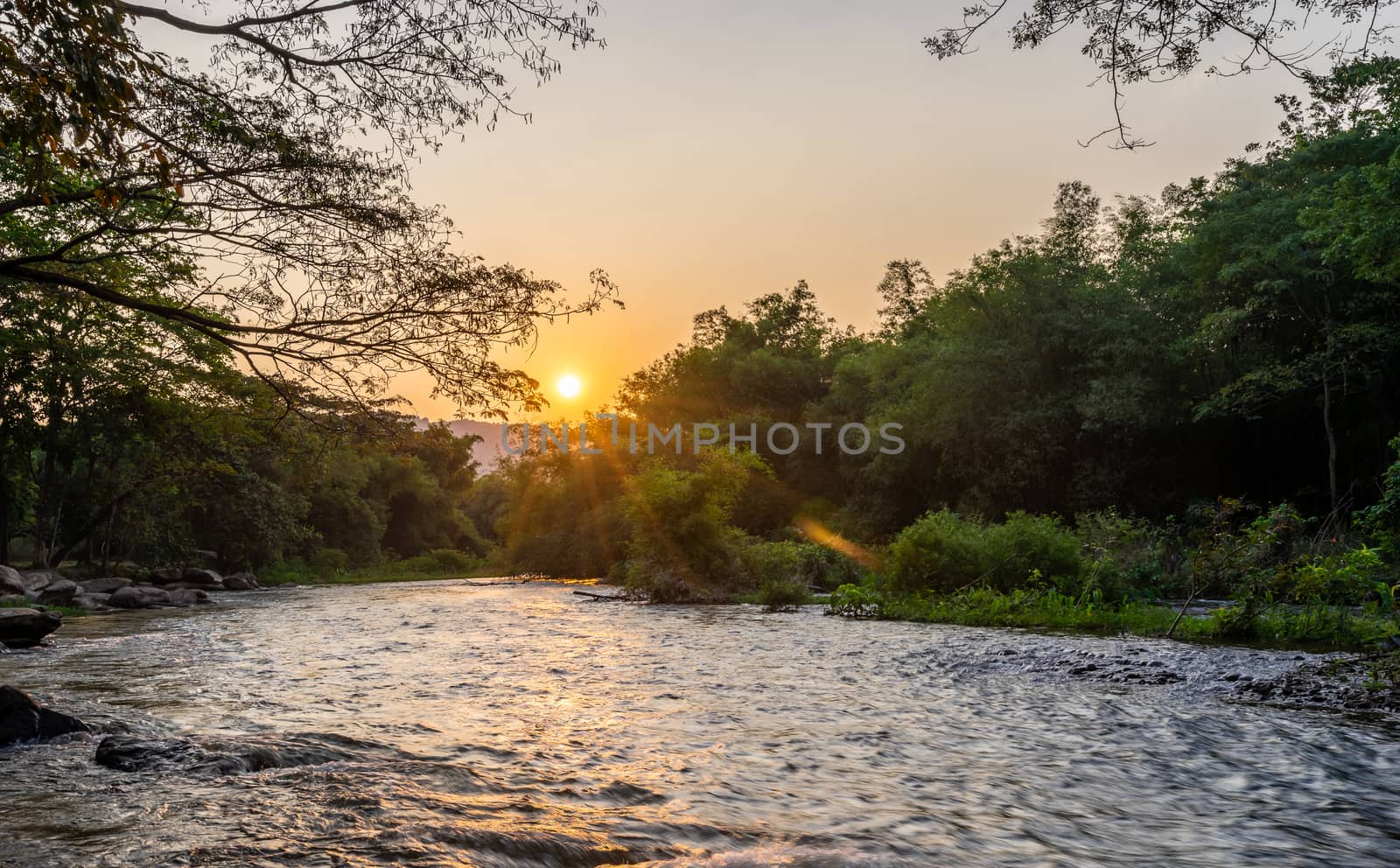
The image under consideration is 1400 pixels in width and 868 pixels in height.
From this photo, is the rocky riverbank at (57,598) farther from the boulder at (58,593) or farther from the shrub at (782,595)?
the shrub at (782,595)

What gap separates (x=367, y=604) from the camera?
925 inches

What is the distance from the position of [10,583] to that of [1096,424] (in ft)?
93.3

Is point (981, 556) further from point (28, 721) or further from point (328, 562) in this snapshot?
point (328, 562)

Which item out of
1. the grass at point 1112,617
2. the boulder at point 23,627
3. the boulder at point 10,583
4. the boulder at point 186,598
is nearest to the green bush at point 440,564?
the boulder at point 186,598

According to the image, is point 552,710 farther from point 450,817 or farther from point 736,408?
point 736,408

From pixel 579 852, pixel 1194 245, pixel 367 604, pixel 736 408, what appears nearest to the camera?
A: pixel 579 852

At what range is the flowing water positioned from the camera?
4301mm

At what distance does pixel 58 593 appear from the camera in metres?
21.1

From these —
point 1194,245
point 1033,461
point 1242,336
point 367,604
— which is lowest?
point 367,604

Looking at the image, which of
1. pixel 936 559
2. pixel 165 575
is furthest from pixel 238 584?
pixel 936 559

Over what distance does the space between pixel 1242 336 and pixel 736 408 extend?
2529cm

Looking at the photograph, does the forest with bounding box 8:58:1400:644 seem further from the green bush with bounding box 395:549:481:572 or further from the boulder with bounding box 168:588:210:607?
the green bush with bounding box 395:549:481:572

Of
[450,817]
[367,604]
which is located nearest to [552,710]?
[450,817]

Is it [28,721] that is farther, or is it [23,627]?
[23,627]
